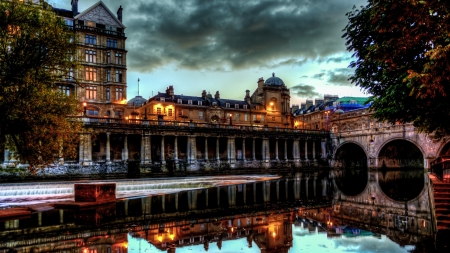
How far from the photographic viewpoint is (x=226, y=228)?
42.8 feet

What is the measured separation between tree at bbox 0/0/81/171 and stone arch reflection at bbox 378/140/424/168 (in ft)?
182

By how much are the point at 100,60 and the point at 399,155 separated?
57939 mm

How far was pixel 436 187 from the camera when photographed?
1315 centimetres

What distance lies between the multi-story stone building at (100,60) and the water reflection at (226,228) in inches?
1632

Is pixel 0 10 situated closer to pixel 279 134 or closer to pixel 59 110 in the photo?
pixel 59 110

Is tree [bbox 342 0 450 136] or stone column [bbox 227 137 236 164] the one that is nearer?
tree [bbox 342 0 450 136]

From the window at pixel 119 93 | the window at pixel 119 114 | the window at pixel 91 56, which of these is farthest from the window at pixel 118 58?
the window at pixel 119 114

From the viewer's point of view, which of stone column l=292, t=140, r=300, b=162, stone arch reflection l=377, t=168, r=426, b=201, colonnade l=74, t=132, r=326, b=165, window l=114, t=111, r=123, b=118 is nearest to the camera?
stone arch reflection l=377, t=168, r=426, b=201

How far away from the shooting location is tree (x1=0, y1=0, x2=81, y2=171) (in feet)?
56.1

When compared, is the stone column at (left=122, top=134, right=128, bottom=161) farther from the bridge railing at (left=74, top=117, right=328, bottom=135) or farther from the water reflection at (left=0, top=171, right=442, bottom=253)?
the water reflection at (left=0, top=171, right=442, bottom=253)

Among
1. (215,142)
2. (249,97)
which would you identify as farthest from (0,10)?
(249,97)

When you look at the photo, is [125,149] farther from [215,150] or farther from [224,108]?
[224,108]

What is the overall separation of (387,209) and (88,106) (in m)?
49.8

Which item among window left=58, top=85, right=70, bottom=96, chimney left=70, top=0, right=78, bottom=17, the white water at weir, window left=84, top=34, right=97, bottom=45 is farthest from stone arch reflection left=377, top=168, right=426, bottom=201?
chimney left=70, top=0, right=78, bottom=17
